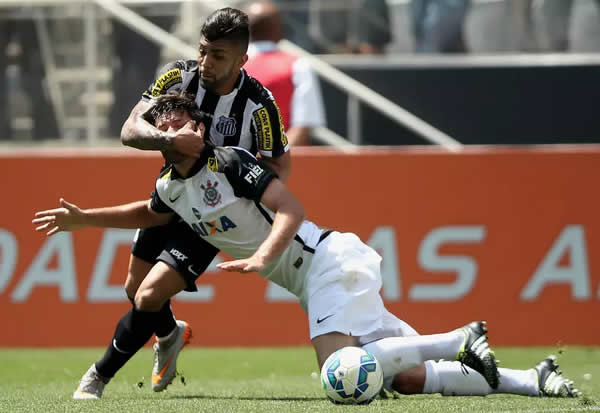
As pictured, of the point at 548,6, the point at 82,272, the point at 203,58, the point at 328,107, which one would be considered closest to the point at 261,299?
the point at 82,272

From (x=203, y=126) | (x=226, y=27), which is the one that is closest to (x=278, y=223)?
(x=203, y=126)

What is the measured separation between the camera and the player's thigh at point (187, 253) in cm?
593

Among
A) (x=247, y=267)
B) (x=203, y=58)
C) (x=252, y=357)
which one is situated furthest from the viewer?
(x=252, y=357)

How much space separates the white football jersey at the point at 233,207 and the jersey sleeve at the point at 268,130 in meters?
0.31

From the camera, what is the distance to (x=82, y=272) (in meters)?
9.02

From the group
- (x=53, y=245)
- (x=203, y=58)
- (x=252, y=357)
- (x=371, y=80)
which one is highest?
(x=203, y=58)

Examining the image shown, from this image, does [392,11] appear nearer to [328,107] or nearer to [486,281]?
[328,107]

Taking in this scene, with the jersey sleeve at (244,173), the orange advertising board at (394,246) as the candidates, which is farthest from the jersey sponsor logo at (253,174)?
the orange advertising board at (394,246)

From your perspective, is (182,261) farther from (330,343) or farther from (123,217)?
(330,343)

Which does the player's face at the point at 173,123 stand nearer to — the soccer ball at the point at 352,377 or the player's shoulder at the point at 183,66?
the player's shoulder at the point at 183,66

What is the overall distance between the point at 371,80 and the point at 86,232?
3679mm

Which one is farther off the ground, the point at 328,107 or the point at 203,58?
the point at 203,58

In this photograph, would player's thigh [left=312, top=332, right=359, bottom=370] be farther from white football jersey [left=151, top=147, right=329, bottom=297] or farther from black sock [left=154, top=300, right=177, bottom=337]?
black sock [left=154, top=300, right=177, bottom=337]

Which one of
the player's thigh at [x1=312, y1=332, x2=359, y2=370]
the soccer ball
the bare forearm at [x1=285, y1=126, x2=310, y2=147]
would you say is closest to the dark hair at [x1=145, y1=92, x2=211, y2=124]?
the player's thigh at [x1=312, y1=332, x2=359, y2=370]
